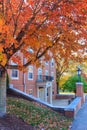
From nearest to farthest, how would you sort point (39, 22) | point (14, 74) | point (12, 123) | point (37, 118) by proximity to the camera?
1. point (12, 123)
2. point (39, 22)
3. point (37, 118)
4. point (14, 74)

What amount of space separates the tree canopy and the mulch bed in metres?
2.21

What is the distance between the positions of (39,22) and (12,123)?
3.93 metres

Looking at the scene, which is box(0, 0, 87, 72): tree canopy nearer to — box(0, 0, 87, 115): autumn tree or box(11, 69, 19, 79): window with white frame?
box(0, 0, 87, 115): autumn tree

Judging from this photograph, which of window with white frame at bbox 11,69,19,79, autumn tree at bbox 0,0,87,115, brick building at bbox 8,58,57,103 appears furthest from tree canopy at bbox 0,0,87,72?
brick building at bbox 8,58,57,103

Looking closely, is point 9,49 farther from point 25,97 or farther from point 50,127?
point 25,97

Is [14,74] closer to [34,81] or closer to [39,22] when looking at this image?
[34,81]

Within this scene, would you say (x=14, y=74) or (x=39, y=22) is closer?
(x=39, y=22)

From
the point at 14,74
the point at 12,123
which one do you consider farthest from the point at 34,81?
the point at 12,123

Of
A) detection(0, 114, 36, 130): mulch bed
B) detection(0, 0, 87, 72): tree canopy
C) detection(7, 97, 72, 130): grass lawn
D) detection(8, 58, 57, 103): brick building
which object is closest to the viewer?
detection(0, 0, 87, 72): tree canopy

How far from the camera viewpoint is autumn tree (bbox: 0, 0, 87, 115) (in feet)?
28.0

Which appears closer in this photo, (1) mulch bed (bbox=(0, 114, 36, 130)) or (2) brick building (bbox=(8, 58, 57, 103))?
(1) mulch bed (bbox=(0, 114, 36, 130))

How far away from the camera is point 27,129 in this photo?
914 centimetres

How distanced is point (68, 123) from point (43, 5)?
5870mm

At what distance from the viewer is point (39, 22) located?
954 centimetres
